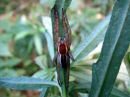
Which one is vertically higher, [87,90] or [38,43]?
[87,90]

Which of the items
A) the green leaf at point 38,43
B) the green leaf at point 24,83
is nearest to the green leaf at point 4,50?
the green leaf at point 38,43

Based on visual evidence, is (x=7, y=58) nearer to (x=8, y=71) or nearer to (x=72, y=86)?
(x=8, y=71)

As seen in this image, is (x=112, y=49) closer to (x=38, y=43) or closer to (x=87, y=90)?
(x=87, y=90)

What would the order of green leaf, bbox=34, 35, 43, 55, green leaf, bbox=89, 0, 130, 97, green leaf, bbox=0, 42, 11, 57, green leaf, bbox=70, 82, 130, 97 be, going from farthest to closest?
green leaf, bbox=34, 35, 43, 55 → green leaf, bbox=0, 42, 11, 57 → green leaf, bbox=70, 82, 130, 97 → green leaf, bbox=89, 0, 130, 97

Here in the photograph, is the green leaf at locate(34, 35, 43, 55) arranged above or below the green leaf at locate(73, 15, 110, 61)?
below

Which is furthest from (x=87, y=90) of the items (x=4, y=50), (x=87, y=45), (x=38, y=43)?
(x=38, y=43)

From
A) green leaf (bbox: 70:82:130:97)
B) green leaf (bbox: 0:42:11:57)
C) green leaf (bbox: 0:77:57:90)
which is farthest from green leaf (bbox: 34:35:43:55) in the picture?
green leaf (bbox: 0:77:57:90)

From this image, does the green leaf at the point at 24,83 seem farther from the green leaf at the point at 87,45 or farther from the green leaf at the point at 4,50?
the green leaf at the point at 4,50

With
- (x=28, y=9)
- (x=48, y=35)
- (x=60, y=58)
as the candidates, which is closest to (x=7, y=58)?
(x=28, y=9)

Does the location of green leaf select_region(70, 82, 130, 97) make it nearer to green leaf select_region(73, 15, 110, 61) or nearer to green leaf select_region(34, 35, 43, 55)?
green leaf select_region(73, 15, 110, 61)
